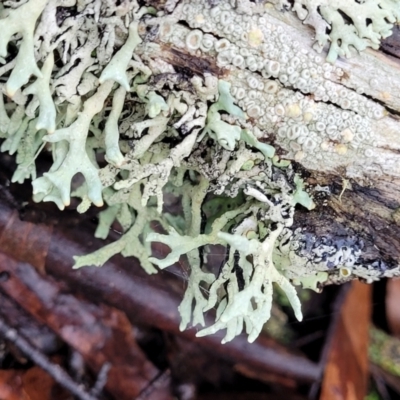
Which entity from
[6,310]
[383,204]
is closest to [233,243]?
[383,204]

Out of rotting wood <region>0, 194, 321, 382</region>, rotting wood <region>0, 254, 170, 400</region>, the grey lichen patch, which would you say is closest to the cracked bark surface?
the grey lichen patch

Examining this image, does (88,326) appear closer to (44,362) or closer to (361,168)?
(44,362)

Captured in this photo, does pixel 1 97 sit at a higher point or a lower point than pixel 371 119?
lower

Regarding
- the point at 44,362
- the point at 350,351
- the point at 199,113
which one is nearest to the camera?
the point at 199,113

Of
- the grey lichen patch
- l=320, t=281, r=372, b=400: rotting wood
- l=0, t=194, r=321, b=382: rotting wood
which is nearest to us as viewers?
the grey lichen patch

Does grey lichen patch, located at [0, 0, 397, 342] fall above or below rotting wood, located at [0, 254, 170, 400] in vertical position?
above

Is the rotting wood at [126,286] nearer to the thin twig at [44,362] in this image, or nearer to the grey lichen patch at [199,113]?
the thin twig at [44,362]

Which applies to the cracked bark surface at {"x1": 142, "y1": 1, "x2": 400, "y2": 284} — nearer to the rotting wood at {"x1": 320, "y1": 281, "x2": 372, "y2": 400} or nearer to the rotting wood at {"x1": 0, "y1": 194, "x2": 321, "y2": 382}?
the rotting wood at {"x1": 0, "y1": 194, "x2": 321, "y2": 382}

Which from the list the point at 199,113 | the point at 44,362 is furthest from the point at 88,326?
the point at 199,113

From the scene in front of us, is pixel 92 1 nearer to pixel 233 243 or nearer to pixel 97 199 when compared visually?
pixel 97 199
